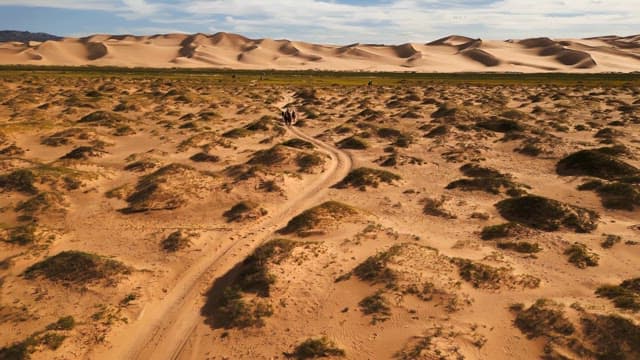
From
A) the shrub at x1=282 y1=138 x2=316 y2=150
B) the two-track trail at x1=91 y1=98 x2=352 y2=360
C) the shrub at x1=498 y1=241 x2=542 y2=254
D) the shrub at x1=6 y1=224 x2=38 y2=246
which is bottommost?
the two-track trail at x1=91 y1=98 x2=352 y2=360

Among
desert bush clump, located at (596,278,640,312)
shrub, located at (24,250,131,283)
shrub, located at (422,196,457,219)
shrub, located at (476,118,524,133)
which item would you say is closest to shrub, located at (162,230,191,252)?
shrub, located at (24,250,131,283)

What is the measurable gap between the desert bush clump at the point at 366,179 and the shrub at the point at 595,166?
35.7ft

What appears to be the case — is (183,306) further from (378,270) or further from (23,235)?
(23,235)

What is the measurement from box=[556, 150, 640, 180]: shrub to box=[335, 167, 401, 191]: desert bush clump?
10.9 m

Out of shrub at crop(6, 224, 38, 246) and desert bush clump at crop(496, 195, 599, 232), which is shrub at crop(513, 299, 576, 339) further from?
shrub at crop(6, 224, 38, 246)

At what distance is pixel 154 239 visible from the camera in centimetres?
1867

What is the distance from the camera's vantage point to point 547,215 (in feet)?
64.0

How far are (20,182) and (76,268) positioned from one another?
12.1 m

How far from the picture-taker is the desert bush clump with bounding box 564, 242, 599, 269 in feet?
52.1

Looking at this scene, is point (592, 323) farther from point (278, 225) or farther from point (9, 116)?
point (9, 116)

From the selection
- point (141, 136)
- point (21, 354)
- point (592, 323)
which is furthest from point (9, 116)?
point (592, 323)

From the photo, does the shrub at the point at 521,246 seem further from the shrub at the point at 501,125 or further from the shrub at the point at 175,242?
the shrub at the point at 501,125

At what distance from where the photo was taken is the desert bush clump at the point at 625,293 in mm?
12766

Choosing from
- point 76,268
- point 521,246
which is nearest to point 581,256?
point 521,246
